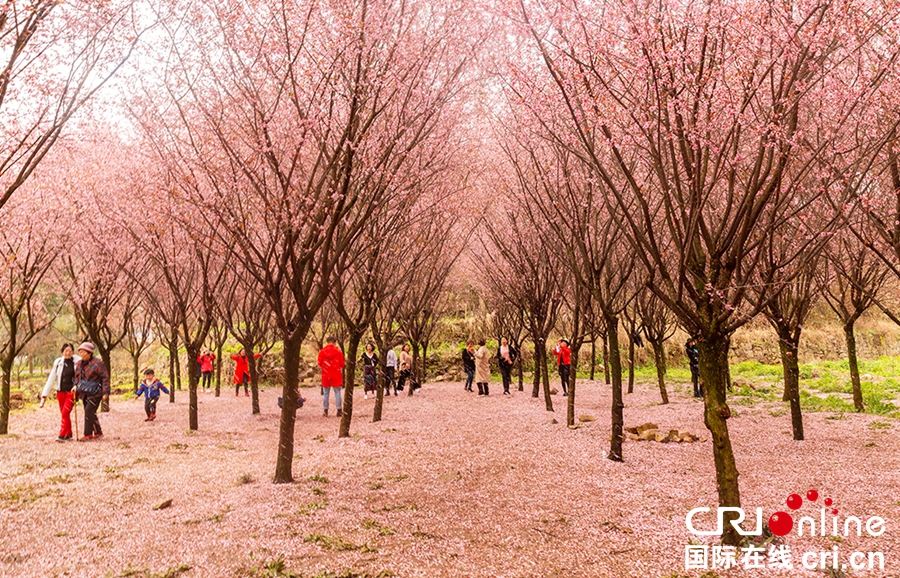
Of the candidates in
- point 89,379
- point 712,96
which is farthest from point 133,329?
point 712,96

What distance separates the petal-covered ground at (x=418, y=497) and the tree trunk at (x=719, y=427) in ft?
1.63

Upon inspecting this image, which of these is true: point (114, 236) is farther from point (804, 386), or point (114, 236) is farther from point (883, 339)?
point (883, 339)

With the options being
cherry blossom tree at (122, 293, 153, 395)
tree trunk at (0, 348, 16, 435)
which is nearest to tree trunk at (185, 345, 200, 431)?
tree trunk at (0, 348, 16, 435)

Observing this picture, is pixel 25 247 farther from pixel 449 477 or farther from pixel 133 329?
pixel 449 477

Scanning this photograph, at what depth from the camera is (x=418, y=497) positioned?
771 centimetres

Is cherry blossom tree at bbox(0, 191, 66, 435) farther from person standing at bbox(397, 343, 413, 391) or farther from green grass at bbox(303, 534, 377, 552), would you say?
person standing at bbox(397, 343, 413, 391)

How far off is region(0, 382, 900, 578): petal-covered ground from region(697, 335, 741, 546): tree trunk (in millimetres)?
498

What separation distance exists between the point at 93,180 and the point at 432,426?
39.4ft

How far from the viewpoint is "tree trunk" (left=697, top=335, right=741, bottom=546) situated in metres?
5.78

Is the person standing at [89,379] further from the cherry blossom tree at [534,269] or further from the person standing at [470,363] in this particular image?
the person standing at [470,363]

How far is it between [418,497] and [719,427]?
13.6 ft

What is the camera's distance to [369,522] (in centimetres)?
662

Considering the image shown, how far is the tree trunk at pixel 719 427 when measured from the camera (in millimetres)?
5777

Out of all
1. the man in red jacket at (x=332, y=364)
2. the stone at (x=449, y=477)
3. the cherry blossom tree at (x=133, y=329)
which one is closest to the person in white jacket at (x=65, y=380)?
the man in red jacket at (x=332, y=364)
